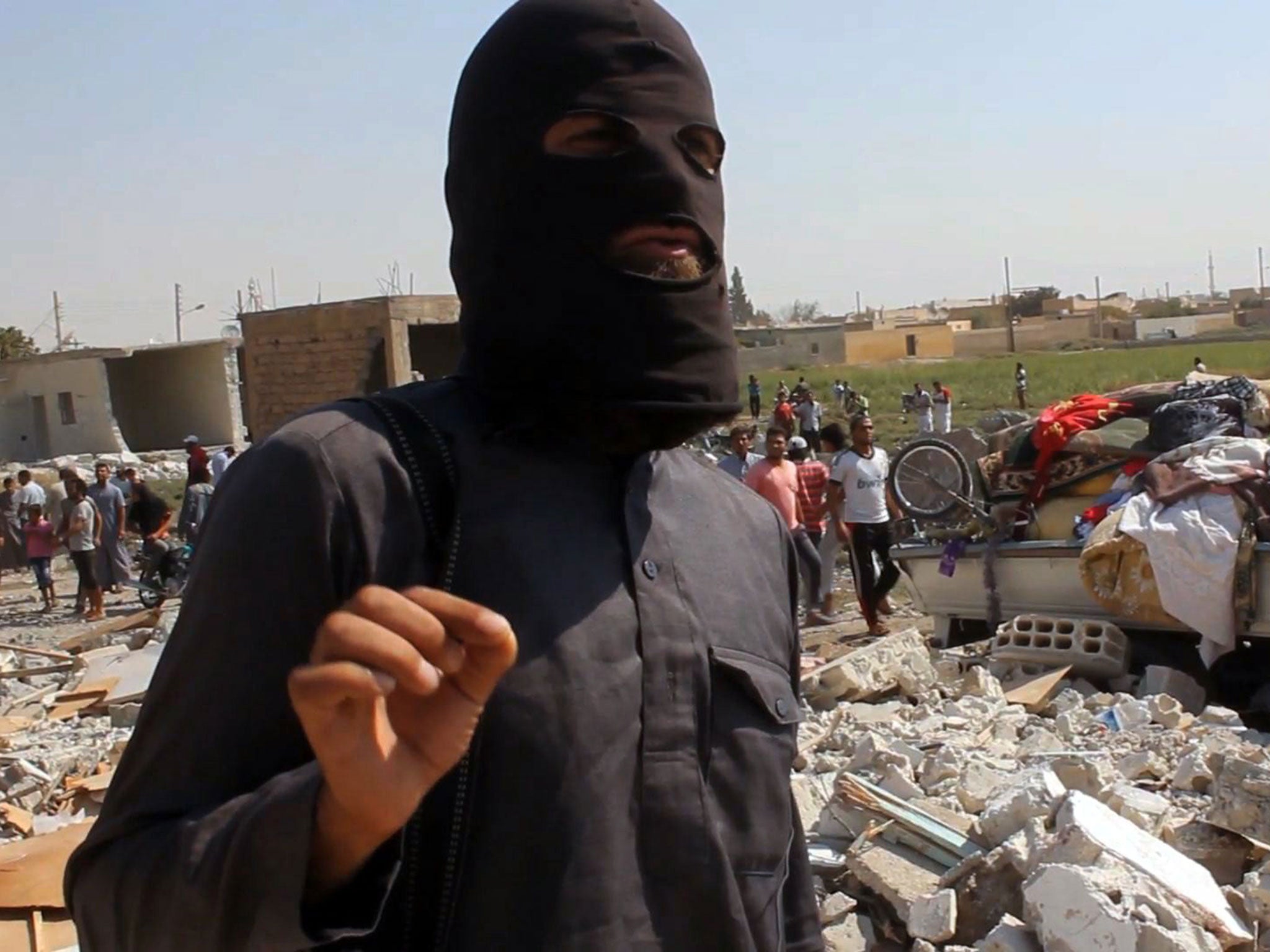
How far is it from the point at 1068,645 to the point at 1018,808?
10.6 feet

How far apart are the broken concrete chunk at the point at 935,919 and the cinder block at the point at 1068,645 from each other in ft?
11.9

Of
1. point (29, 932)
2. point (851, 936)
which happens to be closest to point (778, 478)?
point (851, 936)

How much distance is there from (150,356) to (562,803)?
33.4 meters

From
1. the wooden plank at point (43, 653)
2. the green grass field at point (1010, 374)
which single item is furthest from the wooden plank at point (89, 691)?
the green grass field at point (1010, 374)

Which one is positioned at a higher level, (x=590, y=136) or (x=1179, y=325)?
(x=1179, y=325)

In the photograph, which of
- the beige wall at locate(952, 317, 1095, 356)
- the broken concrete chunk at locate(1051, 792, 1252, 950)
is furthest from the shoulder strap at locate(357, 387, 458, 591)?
the beige wall at locate(952, 317, 1095, 356)

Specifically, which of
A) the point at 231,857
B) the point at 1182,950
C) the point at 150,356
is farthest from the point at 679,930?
the point at 150,356

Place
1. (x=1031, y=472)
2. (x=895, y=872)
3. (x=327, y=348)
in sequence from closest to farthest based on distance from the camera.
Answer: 1. (x=895, y=872)
2. (x=1031, y=472)
3. (x=327, y=348)

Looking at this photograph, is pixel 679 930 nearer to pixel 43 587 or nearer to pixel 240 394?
pixel 43 587

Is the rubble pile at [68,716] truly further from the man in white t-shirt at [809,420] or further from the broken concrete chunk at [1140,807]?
the man in white t-shirt at [809,420]

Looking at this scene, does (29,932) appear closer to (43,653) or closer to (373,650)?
(373,650)

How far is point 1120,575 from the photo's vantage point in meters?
7.85

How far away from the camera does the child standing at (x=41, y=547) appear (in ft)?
50.4

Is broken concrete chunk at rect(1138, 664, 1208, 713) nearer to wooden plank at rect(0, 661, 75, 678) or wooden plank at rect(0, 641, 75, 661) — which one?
wooden plank at rect(0, 661, 75, 678)
